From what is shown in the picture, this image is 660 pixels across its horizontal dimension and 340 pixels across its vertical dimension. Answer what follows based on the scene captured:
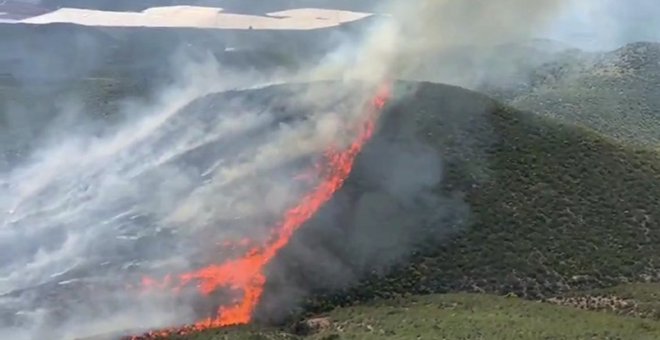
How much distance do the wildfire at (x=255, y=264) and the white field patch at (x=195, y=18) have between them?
78.3 m

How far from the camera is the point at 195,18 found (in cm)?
15362

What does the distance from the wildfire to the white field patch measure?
257ft

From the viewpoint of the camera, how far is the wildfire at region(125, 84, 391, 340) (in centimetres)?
5006

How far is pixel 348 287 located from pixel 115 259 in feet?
51.2

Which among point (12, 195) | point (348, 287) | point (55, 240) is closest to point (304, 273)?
point (348, 287)

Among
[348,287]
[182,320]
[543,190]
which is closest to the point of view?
[182,320]

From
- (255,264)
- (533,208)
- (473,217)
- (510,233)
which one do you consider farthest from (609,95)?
(255,264)

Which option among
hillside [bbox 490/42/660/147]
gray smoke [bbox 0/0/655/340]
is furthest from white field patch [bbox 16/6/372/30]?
gray smoke [bbox 0/0/655/340]

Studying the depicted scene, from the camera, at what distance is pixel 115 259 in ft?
179

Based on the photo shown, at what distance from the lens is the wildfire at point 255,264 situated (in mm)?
50062

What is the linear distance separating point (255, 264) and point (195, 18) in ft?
351

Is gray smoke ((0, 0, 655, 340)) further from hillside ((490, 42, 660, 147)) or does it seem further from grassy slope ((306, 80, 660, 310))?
hillside ((490, 42, 660, 147))

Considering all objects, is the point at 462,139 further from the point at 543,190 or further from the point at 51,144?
the point at 51,144

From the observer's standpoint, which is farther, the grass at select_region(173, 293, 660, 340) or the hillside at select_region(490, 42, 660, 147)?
the hillside at select_region(490, 42, 660, 147)
